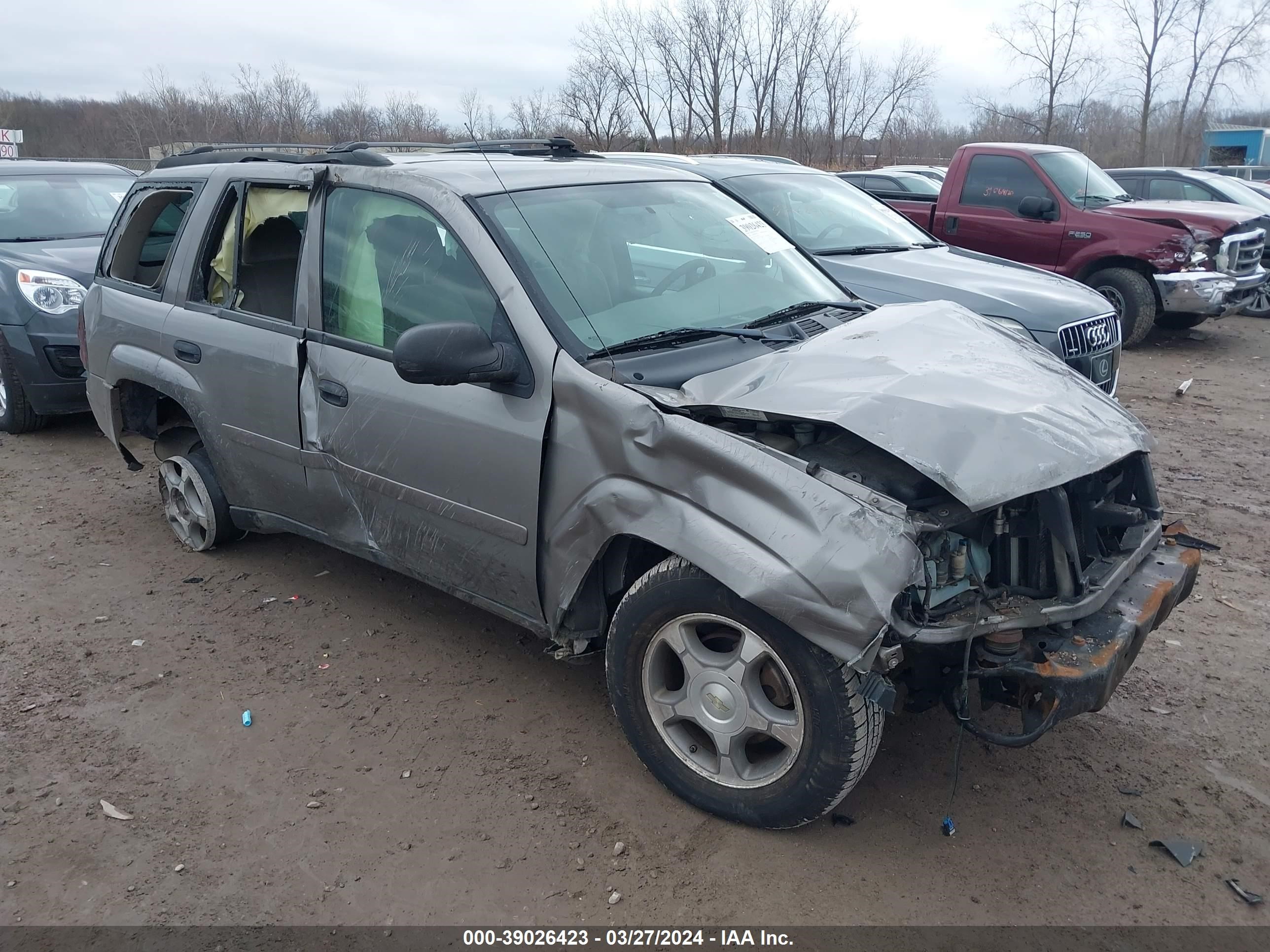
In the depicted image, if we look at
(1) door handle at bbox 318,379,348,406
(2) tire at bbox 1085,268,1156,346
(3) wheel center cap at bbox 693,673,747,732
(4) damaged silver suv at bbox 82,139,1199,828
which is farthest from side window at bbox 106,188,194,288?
(2) tire at bbox 1085,268,1156,346

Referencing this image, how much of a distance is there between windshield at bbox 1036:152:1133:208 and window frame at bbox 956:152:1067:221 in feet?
0.33

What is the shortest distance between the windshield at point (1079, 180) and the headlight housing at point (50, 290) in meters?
9.09

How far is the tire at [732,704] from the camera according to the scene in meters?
2.64

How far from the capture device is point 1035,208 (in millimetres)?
A: 9625

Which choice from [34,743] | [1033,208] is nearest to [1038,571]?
[34,743]

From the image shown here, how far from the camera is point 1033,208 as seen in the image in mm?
9609

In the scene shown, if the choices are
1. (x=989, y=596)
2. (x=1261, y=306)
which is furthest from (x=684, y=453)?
(x=1261, y=306)

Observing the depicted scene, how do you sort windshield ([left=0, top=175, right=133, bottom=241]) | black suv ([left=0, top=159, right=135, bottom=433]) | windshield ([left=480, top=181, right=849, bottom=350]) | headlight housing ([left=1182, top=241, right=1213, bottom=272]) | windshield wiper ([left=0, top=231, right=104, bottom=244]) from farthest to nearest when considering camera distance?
headlight housing ([left=1182, top=241, right=1213, bottom=272]), windshield ([left=0, top=175, right=133, bottom=241]), windshield wiper ([left=0, top=231, right=104, bottom=244]), black suv ([left=0, top=159, right=135, bottom=433]), windshield ([left=480, top=181, right=849, bottom=350])

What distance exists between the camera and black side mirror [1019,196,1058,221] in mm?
9589

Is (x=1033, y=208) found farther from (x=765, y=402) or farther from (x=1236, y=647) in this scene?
(x=765, y=402)

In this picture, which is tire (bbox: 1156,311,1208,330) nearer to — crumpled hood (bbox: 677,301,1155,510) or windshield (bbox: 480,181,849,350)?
windshield (bbox: 480,181,849,350)

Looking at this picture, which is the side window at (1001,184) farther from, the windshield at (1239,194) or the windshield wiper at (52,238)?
the windshield wiper at (52,238)

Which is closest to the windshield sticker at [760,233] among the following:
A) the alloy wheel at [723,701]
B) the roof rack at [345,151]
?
the roof rack at [345,151]

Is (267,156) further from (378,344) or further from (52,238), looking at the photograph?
(52,238)
